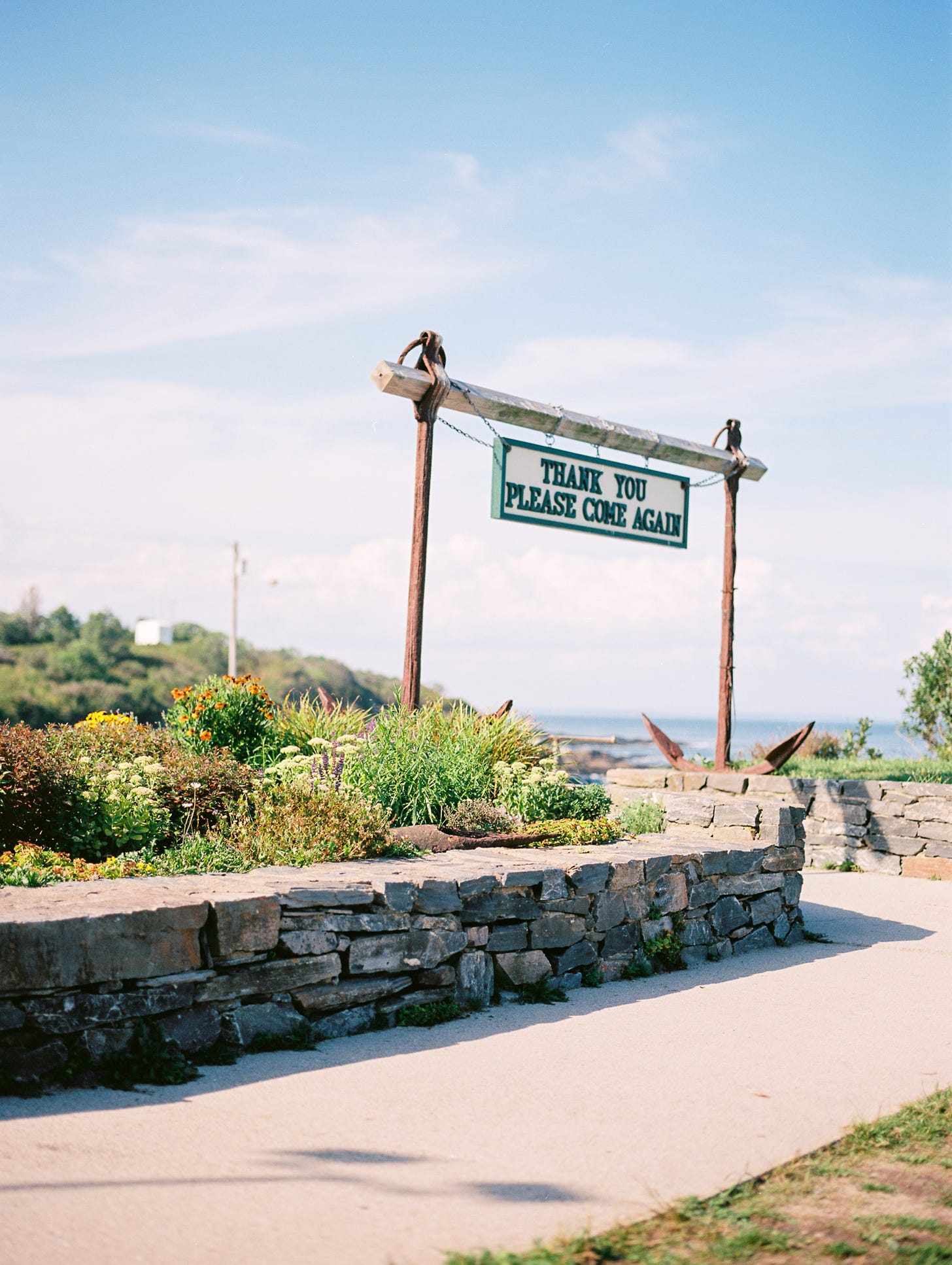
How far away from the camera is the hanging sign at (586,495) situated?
29.0ft

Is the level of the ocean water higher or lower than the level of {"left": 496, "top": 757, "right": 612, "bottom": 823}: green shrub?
lower

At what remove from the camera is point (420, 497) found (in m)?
8.33

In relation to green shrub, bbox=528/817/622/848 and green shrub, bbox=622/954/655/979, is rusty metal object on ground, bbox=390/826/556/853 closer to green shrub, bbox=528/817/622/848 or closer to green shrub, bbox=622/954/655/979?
green shrub, bbox=528/817/622/848

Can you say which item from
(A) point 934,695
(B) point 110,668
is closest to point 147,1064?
(A) point 934,695

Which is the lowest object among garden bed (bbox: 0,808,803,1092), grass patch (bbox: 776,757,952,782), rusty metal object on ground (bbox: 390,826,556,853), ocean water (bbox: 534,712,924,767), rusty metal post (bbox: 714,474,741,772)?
ocean water (bbox: 534,712,924,767)

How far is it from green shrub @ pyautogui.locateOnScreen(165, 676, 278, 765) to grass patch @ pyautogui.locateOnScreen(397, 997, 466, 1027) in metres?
3.97

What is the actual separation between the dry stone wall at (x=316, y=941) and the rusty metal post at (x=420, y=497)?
7.49 ft

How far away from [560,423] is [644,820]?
343 cm

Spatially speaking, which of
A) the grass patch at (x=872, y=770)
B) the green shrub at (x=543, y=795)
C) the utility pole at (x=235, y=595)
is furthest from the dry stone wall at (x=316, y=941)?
the utility pole at (x=235, y=595)

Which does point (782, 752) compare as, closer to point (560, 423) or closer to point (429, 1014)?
point (560, 423)

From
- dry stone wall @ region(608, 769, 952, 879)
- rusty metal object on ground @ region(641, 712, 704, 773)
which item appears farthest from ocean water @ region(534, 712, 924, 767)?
rusty metal object on ground @ region(641, 712, 704, 773)

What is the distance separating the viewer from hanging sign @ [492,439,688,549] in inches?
348

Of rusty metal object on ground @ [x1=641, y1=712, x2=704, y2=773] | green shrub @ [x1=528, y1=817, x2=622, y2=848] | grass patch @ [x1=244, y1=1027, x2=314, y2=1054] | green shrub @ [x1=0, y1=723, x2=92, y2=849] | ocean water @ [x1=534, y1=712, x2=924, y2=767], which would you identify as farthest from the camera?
ocean water @ [x1=534, y1=712, x2=924, y2=767]

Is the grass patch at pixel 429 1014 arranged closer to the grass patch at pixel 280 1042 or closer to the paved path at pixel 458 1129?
the paved path at pixel 458 1129
